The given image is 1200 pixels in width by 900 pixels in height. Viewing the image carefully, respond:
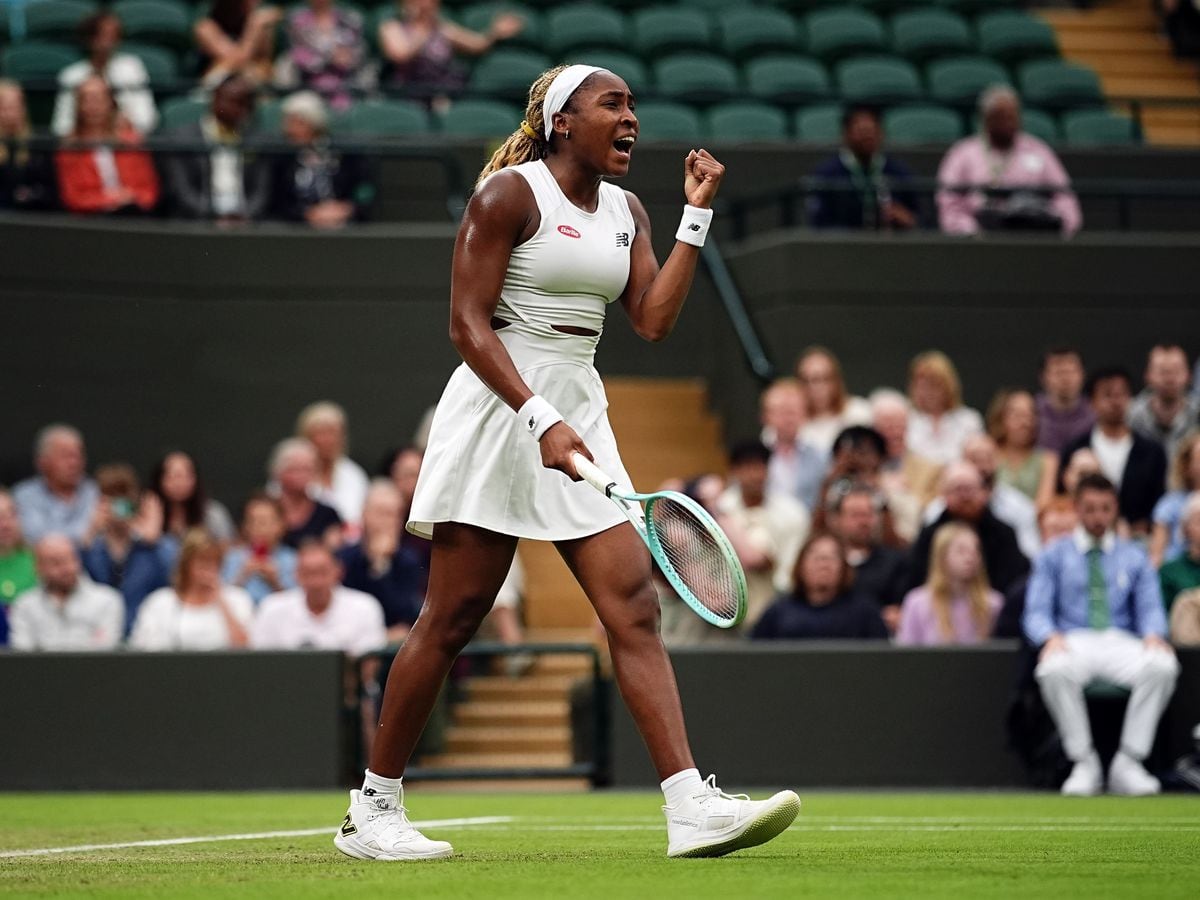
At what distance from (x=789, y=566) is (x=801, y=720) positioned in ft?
3.58

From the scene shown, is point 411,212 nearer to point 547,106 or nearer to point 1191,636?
point 1191,636

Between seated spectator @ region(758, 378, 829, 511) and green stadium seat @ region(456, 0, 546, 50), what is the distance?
5809 millimetres

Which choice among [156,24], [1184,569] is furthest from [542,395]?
[156,24]

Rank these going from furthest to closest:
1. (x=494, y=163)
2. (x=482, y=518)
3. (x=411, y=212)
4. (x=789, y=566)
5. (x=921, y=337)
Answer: (x=411, y=212), (x=921, y=337), (x=789, y=566), (x=494, y=163), (x=482, y=518)

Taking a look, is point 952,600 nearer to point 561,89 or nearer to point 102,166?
point 561,89

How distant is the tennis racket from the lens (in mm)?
5254

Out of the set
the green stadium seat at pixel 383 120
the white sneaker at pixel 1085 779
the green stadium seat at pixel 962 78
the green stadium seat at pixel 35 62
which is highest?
the green stadium seat at pixel 962 78

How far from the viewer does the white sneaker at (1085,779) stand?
9.96m

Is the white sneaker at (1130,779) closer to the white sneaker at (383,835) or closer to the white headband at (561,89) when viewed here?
the white sneaker at (383,835)

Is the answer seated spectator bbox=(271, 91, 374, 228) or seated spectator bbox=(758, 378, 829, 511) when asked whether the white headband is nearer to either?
seated spectator bbox=(758, 378, 829, 511)

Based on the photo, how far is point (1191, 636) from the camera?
35.1 feet

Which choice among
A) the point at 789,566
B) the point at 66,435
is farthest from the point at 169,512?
the point at 789,566

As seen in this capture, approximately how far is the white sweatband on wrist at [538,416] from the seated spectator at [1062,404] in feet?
24.6

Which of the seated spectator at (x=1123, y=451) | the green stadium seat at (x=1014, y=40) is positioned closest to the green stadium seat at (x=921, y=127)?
the green stadium seat at (x=1014, y=40)
